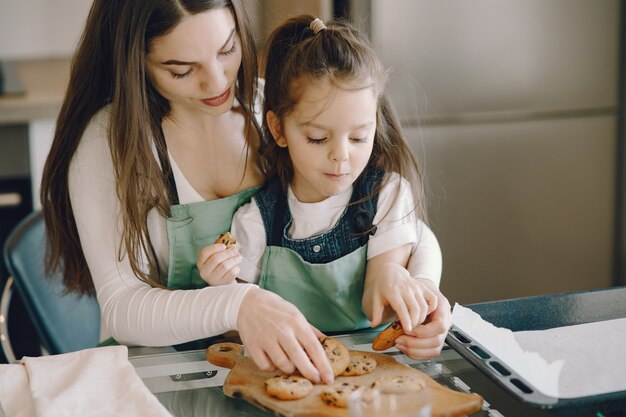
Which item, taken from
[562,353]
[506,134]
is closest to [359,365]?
[562,353]

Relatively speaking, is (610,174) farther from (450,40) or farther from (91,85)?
(91,85)

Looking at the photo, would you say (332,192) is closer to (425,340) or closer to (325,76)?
(325,76)

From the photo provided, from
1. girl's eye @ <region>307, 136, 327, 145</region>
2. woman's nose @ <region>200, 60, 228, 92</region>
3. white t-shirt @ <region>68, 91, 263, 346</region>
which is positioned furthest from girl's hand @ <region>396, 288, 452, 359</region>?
woman's nose @ <region>200, 60, 228, 92</region>

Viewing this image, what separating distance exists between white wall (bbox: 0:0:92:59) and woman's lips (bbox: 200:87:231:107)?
68.3 inches

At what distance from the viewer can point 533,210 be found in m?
2.42

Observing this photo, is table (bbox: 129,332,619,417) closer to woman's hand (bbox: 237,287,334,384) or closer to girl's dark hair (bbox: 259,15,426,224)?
woman's hand (bbox: 237,287,334,384)

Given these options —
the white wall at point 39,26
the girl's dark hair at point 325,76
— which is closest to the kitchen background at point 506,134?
the white wall at point 39,26

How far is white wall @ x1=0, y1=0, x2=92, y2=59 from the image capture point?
2.79 meters

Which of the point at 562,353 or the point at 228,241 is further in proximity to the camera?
the point at 228,241

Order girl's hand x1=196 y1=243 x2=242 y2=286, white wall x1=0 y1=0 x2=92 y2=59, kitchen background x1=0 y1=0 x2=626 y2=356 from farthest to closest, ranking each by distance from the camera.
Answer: white wall x1=0 y1=0 x2=92 y2=59
kitchen background x1=0 y1=0 x2=626 y2=356
girl's hand x1=196 y1=243 x2=242 y2=286

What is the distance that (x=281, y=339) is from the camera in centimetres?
96

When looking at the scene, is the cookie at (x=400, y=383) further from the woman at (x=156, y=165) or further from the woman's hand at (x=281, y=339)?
the woman at (x=156, y=165)

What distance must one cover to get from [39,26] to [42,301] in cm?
166

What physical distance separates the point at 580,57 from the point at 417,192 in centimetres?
125
